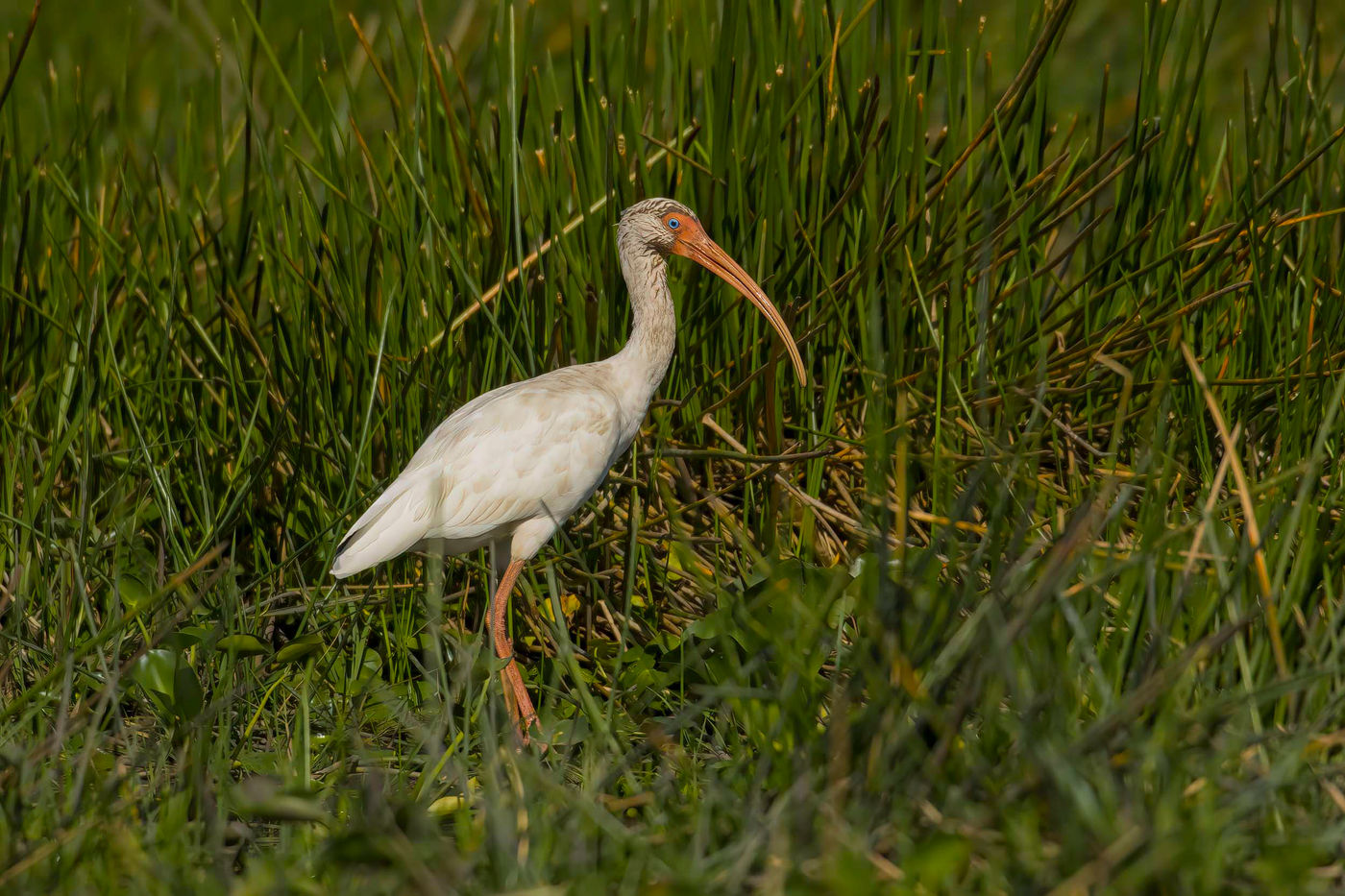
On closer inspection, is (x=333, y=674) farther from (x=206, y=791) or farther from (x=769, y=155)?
(x=769, y=155)

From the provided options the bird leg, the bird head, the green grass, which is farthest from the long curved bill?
the bird leg

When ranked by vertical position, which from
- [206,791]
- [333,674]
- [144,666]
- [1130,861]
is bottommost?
[333,674]

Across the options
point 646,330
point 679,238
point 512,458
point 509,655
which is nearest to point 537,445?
point 512,458

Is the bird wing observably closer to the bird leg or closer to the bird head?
the bird leg

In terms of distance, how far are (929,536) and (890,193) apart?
89cm

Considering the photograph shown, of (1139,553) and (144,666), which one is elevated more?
(1139,553)

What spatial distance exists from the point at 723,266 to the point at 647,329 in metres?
0.27

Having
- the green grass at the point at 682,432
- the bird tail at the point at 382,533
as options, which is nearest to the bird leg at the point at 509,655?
the green grass at the point at 682,432

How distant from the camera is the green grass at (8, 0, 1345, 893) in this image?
7.80ft

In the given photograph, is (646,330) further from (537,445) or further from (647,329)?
(537,445)

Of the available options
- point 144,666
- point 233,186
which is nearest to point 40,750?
point 144,666

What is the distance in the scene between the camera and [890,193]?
3.53 metres

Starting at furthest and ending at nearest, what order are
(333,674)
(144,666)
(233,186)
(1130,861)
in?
(233,186) → (333,674) → (144,666) → (1130,861)

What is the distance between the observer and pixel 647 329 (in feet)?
12.1
